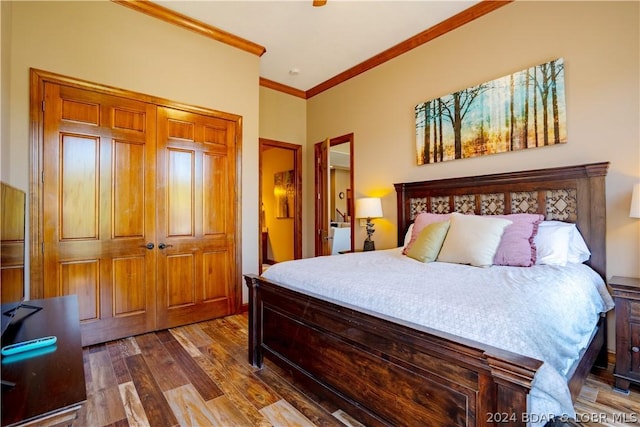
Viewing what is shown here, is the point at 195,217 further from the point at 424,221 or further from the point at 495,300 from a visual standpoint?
the point at 495,300

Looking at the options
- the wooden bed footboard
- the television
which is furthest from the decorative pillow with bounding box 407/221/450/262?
the television

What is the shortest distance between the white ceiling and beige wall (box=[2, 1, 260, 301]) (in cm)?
32

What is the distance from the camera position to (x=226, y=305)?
3.58m

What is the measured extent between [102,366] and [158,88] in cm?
255

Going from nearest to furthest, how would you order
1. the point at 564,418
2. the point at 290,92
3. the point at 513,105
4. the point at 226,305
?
the point at 564,418 < the point at 513,105 < the point at 226,305 < the point at 290,92

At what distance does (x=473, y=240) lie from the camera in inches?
90.0

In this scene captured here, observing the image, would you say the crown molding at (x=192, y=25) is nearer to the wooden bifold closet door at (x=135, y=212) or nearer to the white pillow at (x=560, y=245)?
the wooden bifold closet door at (x=135, y=212)

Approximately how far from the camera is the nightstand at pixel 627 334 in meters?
1.95

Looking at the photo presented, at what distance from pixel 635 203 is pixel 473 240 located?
101 cm

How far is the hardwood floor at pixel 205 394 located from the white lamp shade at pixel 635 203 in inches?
44.9

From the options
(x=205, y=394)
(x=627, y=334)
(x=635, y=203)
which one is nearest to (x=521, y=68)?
(x=635, y=203)

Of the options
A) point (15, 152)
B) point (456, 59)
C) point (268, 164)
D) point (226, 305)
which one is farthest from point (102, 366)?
point (268, 164)

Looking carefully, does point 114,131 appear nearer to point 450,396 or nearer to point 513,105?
point 450,396

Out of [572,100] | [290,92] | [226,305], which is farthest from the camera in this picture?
[290,92]
